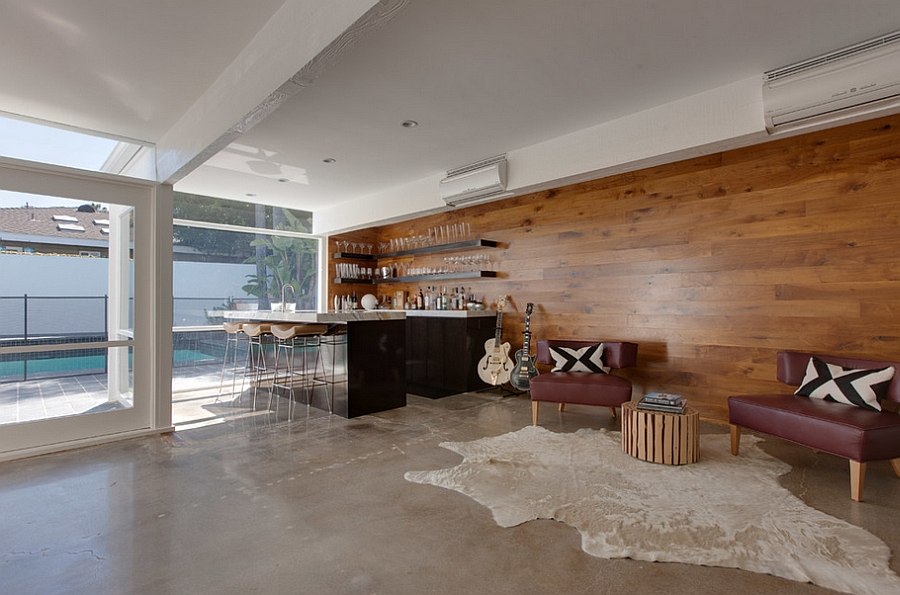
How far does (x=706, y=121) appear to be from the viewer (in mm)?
3371

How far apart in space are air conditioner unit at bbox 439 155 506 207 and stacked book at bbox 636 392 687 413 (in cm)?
254

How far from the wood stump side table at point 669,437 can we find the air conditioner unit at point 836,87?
2061 millimetres

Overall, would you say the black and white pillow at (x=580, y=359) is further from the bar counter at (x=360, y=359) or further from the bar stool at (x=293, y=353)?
the bar stool at (x=293, y=353)

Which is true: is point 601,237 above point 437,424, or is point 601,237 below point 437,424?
above

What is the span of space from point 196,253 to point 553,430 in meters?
5.39

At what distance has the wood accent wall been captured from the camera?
3.41 metres

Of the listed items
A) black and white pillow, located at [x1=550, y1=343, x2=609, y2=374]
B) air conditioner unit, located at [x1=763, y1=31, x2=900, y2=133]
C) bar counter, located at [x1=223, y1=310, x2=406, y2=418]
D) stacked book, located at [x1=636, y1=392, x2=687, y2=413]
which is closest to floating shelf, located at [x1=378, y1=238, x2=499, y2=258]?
bar counter, located at [x1=223, y1=310, x2=406, y2=418]

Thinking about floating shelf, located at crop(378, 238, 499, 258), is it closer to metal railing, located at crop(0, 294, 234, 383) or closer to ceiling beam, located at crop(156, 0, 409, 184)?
ceiling beam, located at crop(156, 0, 409, 184)

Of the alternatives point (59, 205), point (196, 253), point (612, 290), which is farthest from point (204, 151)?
point (612, 290)

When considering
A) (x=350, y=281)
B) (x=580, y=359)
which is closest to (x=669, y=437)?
(x=580, y=359)

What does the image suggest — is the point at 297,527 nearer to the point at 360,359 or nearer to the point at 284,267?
the point at 360,359

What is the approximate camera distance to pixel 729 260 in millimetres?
4074

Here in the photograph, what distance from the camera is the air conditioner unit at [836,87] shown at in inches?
105

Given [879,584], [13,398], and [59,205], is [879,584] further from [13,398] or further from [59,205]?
[59,205]
